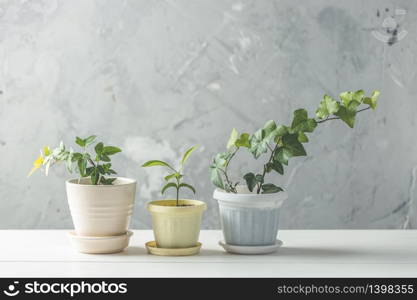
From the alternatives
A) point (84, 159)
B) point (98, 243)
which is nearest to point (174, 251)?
point (98, 243)

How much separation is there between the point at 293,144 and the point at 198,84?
0.47 metres

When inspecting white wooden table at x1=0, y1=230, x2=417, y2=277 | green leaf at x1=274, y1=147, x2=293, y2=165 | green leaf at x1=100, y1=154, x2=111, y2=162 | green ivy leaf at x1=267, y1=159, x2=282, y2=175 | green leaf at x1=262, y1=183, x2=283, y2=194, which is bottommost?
white wooden table at x1=0, y1=230, x2=417, y2=277

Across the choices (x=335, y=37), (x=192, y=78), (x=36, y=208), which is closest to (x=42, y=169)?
(x=36, y=208)

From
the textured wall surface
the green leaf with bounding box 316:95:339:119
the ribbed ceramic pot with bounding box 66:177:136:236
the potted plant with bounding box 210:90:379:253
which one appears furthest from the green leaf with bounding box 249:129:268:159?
the textured wall surface

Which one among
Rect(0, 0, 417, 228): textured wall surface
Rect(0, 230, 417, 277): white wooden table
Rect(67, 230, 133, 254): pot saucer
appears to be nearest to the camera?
Rect(0, 230, 417, 277): white wooden table

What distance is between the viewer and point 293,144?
1246 mm

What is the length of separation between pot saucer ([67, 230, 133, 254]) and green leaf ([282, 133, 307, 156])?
0.38 metres

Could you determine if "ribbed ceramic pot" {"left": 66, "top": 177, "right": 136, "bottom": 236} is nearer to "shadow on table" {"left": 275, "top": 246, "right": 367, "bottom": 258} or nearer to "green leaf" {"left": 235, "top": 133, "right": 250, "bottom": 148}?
"green leaf" {"left": 235, "top": 133, "right": 250, "bottom": 148}

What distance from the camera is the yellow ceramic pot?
1.24m

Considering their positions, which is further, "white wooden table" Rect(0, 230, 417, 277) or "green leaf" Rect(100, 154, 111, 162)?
"green leaf" Rect(100, 154, 111, 162)

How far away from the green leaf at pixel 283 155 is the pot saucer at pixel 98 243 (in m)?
0.35

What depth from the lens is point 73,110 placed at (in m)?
1.64

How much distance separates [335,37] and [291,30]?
0.39 ft

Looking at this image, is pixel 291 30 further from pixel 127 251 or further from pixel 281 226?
pixel 127 251
